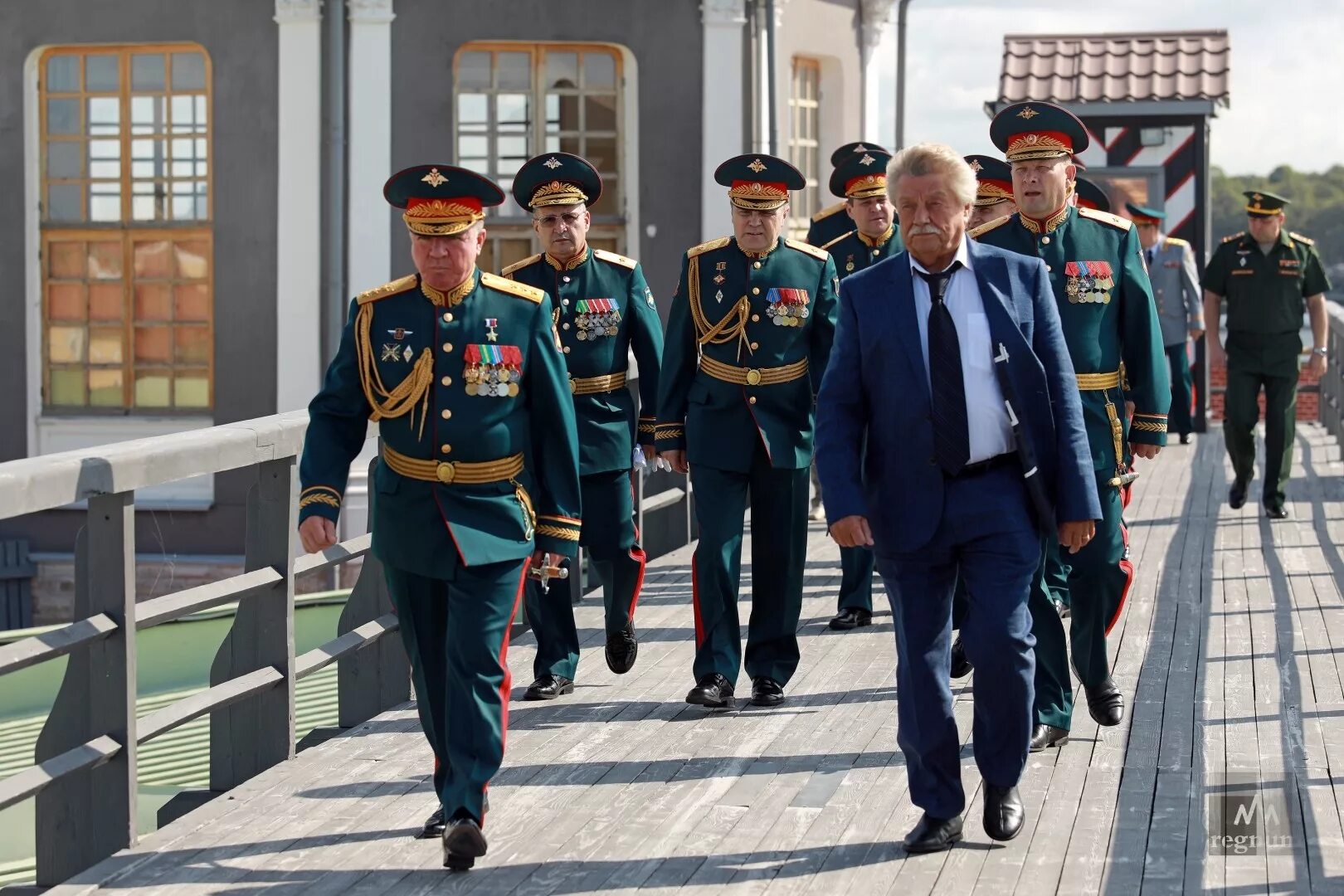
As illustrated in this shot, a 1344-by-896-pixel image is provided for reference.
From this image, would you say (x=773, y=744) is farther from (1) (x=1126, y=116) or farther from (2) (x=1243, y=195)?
(1) (x=1126, y=116)

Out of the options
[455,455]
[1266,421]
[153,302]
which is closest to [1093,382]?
[455,455]

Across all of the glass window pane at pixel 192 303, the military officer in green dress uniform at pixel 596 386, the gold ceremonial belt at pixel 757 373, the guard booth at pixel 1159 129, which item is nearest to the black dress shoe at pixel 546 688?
the military officer in green dress uniform at pixel 596 386

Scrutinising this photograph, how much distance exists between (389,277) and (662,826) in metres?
12.7

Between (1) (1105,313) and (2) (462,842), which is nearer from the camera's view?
(2) (462,842)

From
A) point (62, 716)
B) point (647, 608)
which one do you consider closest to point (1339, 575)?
point (647, 608)

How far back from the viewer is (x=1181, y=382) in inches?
634

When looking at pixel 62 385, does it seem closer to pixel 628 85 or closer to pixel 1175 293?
pixel 628 85

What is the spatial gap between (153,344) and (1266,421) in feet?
33.2

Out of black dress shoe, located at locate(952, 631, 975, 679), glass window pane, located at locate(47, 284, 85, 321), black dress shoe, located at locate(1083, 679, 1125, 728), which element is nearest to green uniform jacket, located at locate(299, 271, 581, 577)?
black dress shoe, located at locate(1083, 679, 1125, 728)

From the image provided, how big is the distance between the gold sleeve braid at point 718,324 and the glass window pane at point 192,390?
11899mm

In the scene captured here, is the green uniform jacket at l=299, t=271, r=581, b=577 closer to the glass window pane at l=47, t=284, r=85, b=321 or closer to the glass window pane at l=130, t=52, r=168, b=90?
the glass window pane at l=130, t=52, r=168, b=90

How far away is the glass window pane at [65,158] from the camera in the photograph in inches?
750

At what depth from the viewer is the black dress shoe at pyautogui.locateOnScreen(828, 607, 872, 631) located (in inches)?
371

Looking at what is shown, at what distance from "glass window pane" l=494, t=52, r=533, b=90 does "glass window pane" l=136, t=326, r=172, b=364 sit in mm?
3670
